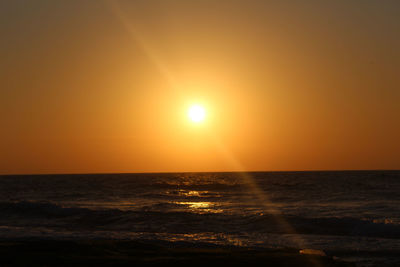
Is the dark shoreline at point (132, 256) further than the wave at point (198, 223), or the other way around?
the wave at point (198, 223)

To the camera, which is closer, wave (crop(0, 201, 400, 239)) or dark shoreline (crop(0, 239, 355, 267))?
dark shoreline (crop(0, 239, 355, 267))

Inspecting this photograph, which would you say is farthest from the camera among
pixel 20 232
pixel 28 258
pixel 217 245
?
pixel 20 232

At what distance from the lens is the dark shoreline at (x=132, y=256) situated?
12359mm

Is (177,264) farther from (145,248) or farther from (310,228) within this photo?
(310,228)

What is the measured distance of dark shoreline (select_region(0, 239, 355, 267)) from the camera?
40.5 feet

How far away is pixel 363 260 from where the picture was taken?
1459 cm

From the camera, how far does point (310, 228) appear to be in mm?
23188

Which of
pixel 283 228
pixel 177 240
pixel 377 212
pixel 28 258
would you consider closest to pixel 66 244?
pixel 28 258

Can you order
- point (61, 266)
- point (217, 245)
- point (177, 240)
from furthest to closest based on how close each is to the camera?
point (177, 240), point (217, 245), point (61, 266)

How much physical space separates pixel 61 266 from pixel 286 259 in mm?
6078

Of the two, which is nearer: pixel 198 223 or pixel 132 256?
pixel 132 256

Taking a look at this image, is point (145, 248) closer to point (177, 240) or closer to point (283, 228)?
point (177, 240)

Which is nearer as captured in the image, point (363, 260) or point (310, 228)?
point (363, 260)

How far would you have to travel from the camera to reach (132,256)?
523 inches
